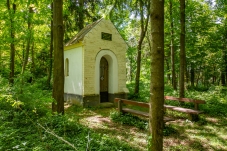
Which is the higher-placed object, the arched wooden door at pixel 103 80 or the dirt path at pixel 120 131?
the arched wooden door at pixel 103 80

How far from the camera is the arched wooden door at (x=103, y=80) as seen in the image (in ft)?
38.2

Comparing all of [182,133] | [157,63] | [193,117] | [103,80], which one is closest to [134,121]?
[182,133]

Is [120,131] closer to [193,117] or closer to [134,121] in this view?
[134,121]

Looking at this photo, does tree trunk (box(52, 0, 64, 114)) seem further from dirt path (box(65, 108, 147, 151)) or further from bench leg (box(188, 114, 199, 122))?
bench leg (box(188, 114, 199, 122))

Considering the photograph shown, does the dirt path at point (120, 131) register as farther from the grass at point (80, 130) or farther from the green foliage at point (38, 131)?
the green foliage at point (38, 131)

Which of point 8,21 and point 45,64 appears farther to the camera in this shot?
point 45,64

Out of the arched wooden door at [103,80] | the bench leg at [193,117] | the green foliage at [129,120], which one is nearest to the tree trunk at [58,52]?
the green foliage at [129,120]

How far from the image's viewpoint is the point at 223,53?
54.7 feet

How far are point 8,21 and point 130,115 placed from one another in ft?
25.3

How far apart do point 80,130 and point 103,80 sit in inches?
279

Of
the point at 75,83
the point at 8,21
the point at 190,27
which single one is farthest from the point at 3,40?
the point at 190,27

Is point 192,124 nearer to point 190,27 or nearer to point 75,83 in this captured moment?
point 75,83

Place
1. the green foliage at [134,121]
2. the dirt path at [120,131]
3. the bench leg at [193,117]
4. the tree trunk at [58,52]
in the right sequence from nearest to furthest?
the dirt path at [120,131] → the tree trunk at [58,52] → the green foliage at [134,121] → the bench leg at [193,117]

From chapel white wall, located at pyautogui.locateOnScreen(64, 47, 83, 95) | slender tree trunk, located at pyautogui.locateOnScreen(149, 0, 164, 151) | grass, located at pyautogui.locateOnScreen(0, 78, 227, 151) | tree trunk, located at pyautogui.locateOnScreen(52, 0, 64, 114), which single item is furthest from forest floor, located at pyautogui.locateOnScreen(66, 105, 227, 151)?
chapel white wall, located at pyautogui.locateOnScreen(64, 47, 83, 95)
